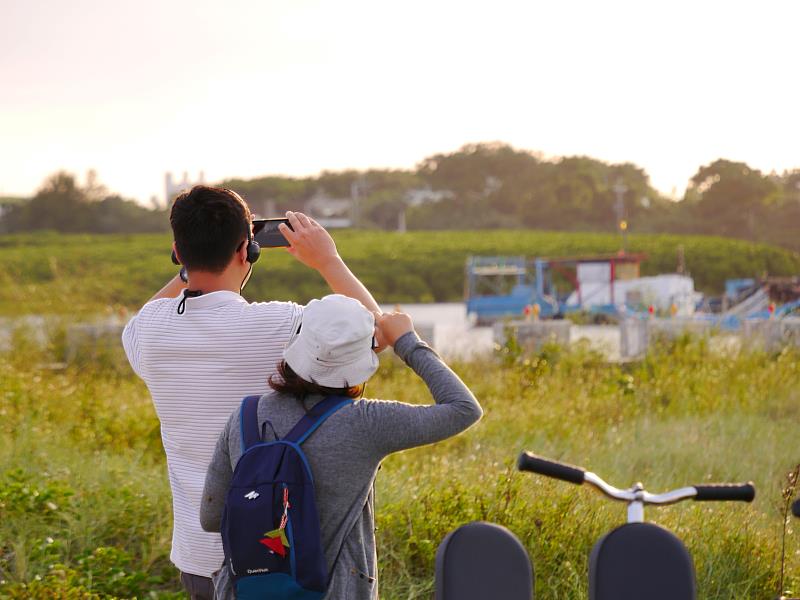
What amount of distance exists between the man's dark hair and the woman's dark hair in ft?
1.18

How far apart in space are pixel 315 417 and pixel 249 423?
0.14 metres

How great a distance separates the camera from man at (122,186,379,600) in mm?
2264

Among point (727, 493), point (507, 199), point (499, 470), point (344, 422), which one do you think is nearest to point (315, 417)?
point (344, 422)

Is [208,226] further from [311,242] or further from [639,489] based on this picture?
[639,489]

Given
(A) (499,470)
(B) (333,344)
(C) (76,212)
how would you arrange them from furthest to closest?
(C) (76,212) < (A) (499,470) < (B) (333,344)

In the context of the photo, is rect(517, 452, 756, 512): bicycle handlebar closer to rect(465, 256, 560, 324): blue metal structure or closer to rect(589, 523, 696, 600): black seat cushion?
rect(589, 523, 696, 600): black seat cushion

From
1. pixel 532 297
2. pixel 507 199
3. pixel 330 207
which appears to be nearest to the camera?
pixel 532 297

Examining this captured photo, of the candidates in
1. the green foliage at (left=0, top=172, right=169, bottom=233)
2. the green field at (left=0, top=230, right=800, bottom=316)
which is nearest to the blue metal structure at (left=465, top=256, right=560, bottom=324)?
the green field at (left=0, top=230, right=800, bottom=316)

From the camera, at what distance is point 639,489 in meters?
1.85

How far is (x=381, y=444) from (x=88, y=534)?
279cm

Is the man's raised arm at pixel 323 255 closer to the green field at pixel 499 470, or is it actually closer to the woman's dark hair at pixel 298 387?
the woman's dark hair at pixel 298 387

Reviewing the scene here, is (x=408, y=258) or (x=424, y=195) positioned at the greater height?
(x=424, y=195)

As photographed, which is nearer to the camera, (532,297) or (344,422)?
(344,422)

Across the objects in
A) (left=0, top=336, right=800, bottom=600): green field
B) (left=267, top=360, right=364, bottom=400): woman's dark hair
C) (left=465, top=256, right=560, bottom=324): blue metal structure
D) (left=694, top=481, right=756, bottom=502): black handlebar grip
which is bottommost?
(left=465, top=256, right=560, bottom=324): blue metal structure
